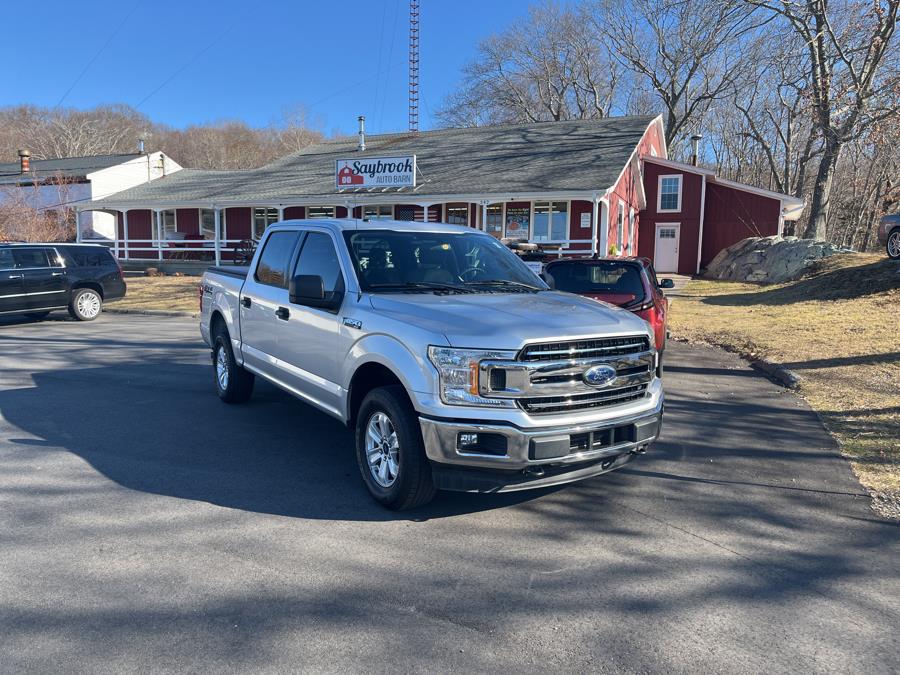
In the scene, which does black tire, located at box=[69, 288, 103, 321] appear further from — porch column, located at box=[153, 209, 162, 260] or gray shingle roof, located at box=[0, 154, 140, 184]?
gray shingle roof, located at box=[0, 154, 140, 184]

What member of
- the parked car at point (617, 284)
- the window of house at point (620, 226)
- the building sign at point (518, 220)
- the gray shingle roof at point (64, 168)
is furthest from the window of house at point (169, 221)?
the parked car at point (617, 284)

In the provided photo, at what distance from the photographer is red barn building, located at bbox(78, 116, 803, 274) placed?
23391 mm

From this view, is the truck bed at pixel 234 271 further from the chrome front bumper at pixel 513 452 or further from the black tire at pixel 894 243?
the black tire at pixel 894 243

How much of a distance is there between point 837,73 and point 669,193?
853 centimetres

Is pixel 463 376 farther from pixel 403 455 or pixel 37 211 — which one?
pixel 37 211

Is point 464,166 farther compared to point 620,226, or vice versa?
point 620,226

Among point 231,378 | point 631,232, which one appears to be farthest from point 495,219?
point 231,378

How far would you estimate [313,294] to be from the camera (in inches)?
187

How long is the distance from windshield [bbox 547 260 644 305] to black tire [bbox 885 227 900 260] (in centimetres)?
1199

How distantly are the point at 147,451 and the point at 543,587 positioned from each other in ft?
12.7

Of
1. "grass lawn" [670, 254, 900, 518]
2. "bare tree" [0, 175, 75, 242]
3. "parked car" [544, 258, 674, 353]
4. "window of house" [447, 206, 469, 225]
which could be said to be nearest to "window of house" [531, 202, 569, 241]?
"window of house" [447, 206, 469, 225]

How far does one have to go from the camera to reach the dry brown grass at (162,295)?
18.6 meters

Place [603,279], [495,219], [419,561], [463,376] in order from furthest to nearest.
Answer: [495,219] < [603,279] < [463,376] < [419,561]

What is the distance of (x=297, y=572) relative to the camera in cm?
364
